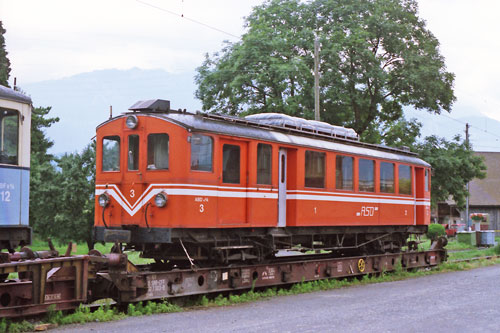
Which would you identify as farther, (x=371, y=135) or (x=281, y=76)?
(x=371, y=135)

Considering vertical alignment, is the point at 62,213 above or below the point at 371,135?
below

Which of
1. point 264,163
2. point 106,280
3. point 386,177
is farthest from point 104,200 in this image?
point 386,177

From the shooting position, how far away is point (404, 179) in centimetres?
1952

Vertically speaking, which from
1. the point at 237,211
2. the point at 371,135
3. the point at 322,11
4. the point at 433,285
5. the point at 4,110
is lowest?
the point at 433,285

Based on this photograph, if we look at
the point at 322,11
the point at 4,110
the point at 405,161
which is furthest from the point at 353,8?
the point at 4,110

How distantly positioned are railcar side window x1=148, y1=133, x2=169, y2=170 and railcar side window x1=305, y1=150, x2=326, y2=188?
4015mm

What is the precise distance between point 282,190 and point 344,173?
8.57ft

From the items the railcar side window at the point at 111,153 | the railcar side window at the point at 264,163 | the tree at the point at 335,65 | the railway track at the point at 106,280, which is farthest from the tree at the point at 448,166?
the railcar side window at the point at 111,153

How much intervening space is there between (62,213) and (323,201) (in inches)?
873

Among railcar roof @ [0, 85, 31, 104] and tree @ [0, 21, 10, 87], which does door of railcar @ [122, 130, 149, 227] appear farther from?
tree @ [0, 21, 10, 87]

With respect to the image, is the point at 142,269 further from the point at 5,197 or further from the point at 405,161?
the point at 405,161

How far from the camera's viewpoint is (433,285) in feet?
51.4

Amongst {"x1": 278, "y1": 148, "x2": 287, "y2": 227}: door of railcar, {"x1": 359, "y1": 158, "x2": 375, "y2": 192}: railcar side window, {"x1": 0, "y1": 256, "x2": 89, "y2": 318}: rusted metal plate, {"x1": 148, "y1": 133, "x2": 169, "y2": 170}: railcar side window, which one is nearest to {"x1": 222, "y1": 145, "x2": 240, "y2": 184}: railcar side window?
{"x1": 148, "y1": 133, "x2": 169, "y2": 170}: railcar side window

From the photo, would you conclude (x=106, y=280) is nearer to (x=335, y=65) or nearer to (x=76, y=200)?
(x=335, y=65)
